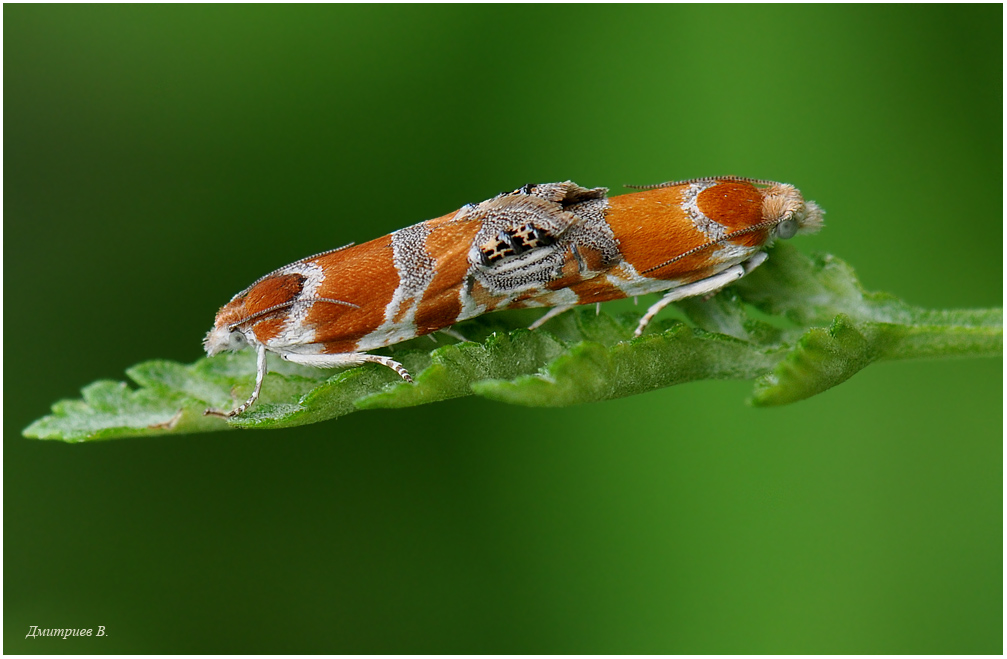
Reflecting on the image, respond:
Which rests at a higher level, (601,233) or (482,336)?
(601,233)

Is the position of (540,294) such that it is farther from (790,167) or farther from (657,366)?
(790,167)

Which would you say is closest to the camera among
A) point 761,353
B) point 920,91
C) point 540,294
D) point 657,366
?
point 657,366

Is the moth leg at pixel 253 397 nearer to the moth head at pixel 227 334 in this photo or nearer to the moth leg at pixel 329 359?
the moth leg at pixel 329 359

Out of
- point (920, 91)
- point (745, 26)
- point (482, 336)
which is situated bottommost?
point (482, 336)

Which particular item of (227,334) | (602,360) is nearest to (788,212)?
(602,360)

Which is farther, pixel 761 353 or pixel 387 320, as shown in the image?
pixel 387 320

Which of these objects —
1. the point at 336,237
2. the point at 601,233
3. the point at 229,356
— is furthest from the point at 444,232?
the point at 336,237

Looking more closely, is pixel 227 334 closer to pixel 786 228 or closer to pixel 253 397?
pixel 253 397

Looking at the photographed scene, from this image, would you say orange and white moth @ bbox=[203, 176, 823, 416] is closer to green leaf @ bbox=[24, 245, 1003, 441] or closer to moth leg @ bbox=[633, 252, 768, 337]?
moth leg @ bbox=[633, 252, 768, 337]
